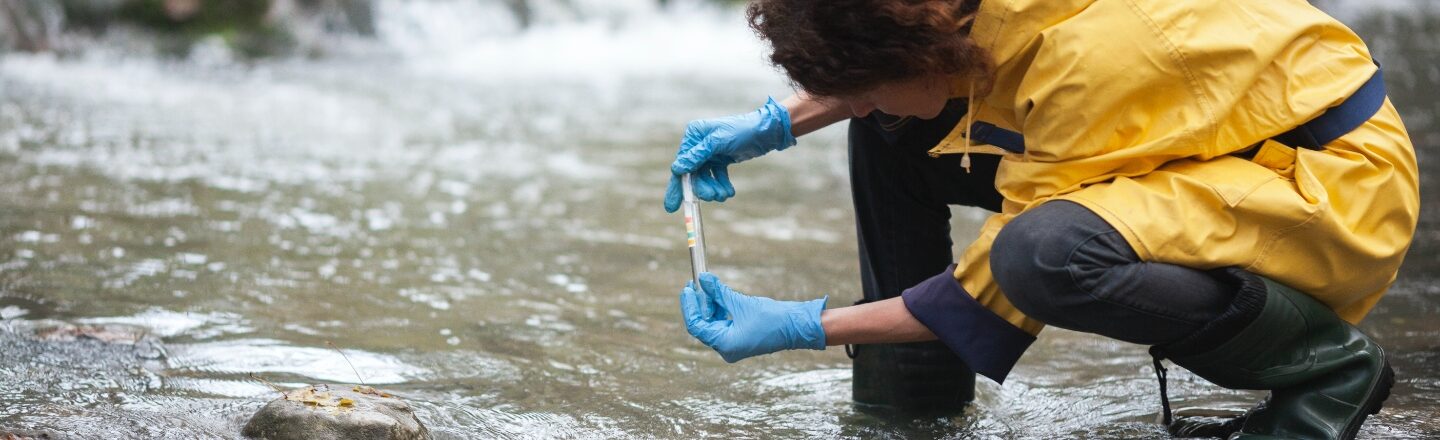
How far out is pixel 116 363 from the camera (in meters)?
2.53

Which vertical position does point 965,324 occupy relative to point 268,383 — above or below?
above

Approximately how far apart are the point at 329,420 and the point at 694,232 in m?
0.66

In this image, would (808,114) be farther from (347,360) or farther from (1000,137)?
(347,360)

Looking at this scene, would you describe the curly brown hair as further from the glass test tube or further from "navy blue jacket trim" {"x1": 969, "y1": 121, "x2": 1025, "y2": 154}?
the glass test tube

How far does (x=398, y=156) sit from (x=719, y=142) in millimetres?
3651

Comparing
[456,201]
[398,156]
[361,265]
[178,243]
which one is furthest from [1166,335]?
[398,156]

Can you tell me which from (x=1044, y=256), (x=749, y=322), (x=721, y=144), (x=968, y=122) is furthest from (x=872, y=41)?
(x=721, y=144)

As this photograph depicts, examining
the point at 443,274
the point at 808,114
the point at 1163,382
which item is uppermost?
the point at 808,114

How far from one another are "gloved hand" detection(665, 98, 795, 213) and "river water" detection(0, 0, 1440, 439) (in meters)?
0.25

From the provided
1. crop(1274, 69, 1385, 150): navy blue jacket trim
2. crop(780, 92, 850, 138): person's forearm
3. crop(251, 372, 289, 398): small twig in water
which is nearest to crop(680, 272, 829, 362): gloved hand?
crop(780, 92, 850, 138): person's forearm

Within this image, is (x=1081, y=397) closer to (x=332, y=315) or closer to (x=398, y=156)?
(x=332, y=315)

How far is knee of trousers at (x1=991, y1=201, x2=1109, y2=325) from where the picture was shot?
1.77 m

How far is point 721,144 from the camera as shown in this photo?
7.78 feet

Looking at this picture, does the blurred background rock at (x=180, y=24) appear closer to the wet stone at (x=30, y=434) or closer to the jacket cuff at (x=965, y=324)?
the wet stone at (x=30, y=434)
